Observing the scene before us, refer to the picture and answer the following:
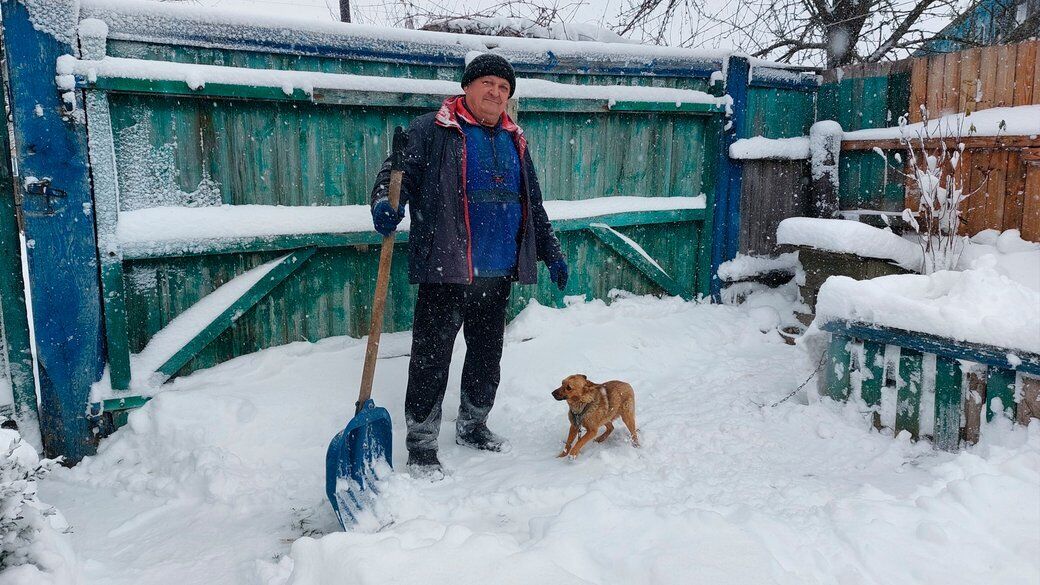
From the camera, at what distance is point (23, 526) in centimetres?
216

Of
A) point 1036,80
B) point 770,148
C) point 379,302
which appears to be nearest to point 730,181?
point 770,148

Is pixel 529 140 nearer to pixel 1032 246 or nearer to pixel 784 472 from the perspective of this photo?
pixel 784 472

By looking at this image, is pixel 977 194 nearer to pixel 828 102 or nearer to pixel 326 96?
pixel 828 102

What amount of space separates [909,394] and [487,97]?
8.81ft

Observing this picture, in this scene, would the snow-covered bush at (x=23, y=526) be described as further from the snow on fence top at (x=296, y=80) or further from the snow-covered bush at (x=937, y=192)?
the snow-covered bush at (x=937, y=192)

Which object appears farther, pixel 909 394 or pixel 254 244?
pixel 254 244

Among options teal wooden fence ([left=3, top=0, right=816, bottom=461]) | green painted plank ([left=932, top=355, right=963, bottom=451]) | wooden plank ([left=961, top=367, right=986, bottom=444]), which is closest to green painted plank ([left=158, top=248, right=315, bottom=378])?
teal wooden fence ([left=3, top=0, right=816, bottom=461])

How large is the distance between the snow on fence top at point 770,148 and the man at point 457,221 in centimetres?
309

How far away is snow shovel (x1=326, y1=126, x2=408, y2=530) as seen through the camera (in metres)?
2.86

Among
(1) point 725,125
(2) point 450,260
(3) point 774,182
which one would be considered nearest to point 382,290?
(2) point 450,260

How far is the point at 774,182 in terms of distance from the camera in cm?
648

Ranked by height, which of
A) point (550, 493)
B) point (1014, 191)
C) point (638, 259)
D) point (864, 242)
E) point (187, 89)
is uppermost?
point (187, 89)

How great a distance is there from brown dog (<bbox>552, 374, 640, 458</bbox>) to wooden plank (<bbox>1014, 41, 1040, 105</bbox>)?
13.6 feet

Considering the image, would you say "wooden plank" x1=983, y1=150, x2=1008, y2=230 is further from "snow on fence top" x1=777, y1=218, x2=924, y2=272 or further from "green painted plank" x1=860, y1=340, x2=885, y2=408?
"green painted plank" x1=860, y1=340, x2=885, y2=408
